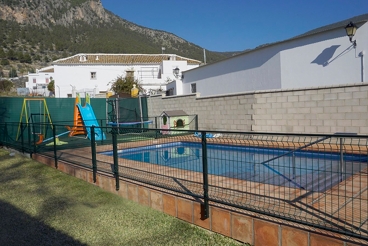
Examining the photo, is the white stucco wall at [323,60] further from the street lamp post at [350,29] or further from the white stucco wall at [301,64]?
the street lamp post at [350,29]

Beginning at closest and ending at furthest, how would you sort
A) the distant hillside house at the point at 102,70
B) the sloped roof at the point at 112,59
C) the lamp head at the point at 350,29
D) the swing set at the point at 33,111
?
the lamp head at the point at 350,29 < the swing set at the point at 33,111 < the distant hillside house at the point at 102,70 < the sloped roof at the point at 112,59

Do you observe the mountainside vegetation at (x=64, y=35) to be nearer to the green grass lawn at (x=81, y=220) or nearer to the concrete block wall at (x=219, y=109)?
the concrete block wall at (x=219, y=109)

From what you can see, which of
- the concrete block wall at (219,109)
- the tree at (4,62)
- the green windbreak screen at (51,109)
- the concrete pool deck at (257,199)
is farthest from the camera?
the tree at (4,62)

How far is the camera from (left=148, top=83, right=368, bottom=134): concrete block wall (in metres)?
8.13

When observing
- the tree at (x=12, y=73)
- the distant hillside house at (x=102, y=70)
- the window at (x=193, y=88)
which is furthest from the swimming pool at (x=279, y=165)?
the tree at (x=12, y=73)

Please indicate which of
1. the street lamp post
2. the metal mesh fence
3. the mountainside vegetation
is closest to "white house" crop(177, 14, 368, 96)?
the street lamp post

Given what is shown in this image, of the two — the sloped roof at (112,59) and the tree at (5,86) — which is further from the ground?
the sloped roof at (112,59)

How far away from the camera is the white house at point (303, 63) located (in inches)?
414

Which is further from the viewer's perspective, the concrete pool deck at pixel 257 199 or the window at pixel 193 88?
the window at pixel 193 88

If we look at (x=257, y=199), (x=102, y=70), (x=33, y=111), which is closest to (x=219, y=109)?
(x=33, y=111)

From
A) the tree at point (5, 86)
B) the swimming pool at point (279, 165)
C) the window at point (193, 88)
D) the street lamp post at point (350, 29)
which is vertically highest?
the tree at point (5, 86)

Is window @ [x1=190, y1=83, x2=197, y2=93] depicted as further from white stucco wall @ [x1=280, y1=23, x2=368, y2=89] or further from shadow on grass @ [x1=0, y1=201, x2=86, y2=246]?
shadow on grass @ [x1=0, y1=201, x2=86, y2=246]

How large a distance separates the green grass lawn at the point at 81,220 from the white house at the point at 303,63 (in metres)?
9.19

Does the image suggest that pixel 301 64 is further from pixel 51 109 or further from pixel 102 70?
pixel 102 70
